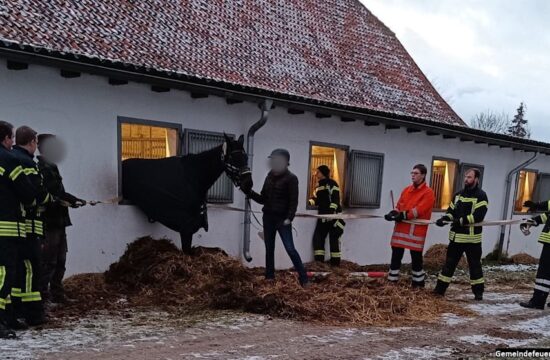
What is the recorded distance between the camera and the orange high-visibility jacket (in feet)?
26.4

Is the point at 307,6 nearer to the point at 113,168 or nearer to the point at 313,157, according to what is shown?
the point at 313,157

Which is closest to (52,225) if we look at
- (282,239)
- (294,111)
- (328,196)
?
(282,239)

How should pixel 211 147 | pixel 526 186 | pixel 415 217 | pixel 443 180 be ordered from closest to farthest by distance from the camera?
pixel 415 217 → pixel 211 147 → pixel 443 180 → pixel 526 186

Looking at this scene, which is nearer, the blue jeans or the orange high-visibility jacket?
the blue jeans

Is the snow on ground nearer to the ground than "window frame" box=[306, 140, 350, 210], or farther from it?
nearer to the ground

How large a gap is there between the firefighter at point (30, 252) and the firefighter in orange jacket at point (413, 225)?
4.89 m

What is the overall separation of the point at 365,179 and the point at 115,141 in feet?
18.2

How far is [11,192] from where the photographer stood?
16.2 ft

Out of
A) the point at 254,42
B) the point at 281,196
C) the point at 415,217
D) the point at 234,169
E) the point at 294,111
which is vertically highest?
the point at 254,42

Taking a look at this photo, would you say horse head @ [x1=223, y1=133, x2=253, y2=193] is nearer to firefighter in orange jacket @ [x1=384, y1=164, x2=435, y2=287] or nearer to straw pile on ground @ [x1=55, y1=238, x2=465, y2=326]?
straw pile on ground @ [x1=55, y1=238, x2=465, y2=326]

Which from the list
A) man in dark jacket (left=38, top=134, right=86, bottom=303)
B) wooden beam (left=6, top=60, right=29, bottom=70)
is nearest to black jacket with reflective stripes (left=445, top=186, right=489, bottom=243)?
man in dark jacket (left=38, top=134, right=86, bottom=303)

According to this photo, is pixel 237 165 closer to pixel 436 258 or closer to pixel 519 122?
pixel 436 258

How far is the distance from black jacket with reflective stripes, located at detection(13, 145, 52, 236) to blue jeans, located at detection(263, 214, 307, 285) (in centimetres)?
303

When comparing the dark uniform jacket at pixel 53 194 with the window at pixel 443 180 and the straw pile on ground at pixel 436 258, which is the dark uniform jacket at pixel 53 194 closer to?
the straw pile on ground at pixel 436 258
